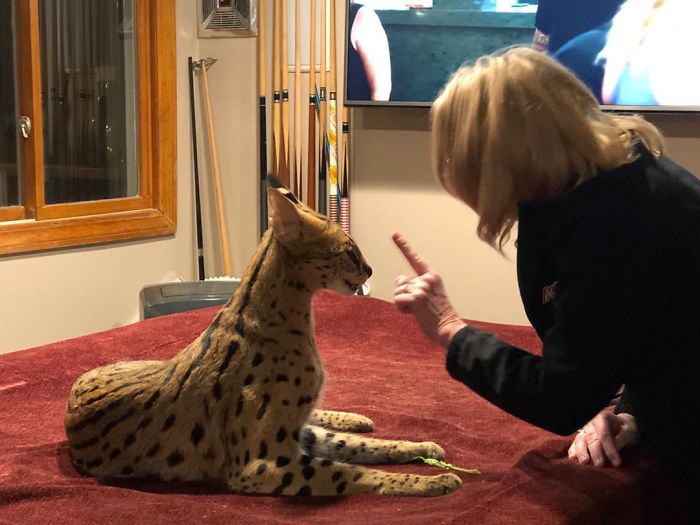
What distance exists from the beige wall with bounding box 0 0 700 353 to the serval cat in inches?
72.6

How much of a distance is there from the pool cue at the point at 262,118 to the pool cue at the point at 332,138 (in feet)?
1.06

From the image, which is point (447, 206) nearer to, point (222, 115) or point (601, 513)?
point (222, 115)

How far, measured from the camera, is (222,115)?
12.6ft

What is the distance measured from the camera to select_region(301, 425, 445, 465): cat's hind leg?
1.56 m

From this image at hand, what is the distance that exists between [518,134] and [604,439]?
60cm

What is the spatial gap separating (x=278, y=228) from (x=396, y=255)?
87.2 inches

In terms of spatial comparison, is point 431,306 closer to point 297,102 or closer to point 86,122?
point 297,102

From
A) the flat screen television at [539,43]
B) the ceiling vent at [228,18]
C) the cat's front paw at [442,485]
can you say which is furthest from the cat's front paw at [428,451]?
the ceiling vent at [228,18]

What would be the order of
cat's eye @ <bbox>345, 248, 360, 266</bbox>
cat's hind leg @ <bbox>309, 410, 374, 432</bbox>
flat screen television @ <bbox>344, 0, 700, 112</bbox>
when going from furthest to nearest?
flat screen television @ <bbox>344, 0, 700, 112</bbox> → cat's hind leg @ <bbox>309, 410, 374, 432</bbox> → cat's eye @ <bbox>345, 248, 360, 266</bbox>

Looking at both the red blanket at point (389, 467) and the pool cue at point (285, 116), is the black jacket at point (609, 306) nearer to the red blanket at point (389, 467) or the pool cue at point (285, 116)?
the red blanket at point (389, 467)

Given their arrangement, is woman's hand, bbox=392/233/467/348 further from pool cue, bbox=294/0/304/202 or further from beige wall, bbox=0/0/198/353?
pool cue, bbox=294/0/304/202

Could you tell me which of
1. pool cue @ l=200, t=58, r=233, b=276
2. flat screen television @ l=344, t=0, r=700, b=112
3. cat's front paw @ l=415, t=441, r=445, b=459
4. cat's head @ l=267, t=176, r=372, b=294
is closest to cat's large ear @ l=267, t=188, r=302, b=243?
cat's head @ l=267, t=176, r=372, b=294

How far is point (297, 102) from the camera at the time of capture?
3654mm

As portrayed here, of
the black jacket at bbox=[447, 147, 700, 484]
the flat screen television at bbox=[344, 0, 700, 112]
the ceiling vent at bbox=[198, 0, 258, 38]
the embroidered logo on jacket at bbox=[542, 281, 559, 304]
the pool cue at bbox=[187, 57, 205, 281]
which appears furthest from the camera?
the pool cue at bbox=[187, 57, 205, 281]
